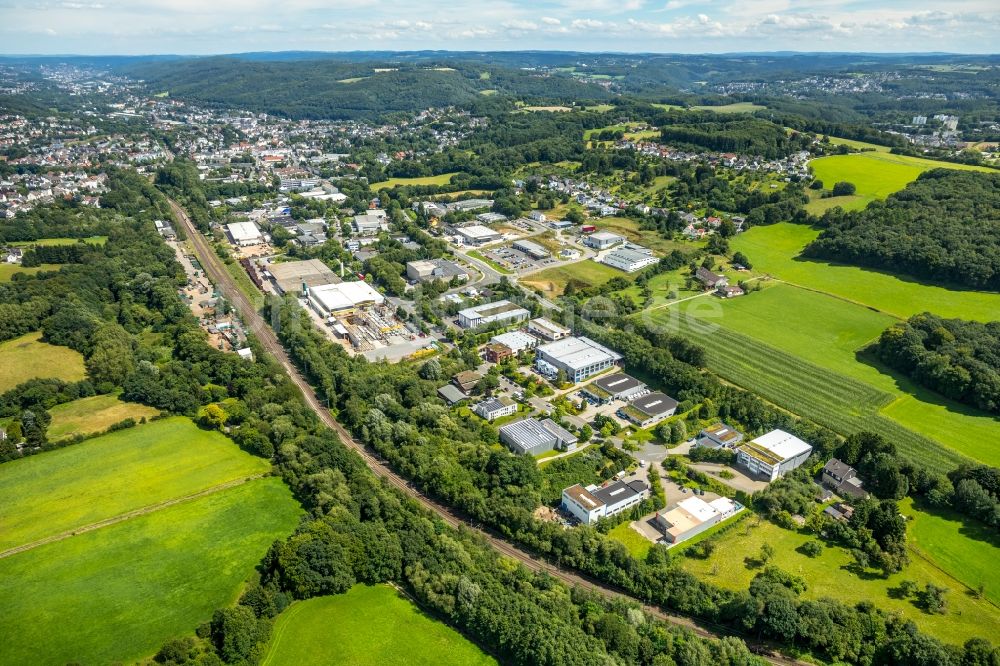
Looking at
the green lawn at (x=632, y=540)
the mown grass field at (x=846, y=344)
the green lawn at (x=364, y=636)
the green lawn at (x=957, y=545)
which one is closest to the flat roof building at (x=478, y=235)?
the mown grass field at (x=846, y=344)

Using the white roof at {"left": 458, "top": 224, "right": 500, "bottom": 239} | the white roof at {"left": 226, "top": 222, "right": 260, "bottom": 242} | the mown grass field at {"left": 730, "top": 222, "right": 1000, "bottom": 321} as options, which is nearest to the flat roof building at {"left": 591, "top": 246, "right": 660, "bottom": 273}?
the mown grass field at {"left": 730, "top": 222, "right": 1000, "bottom": 321}

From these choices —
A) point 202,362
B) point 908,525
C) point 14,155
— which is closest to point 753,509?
point 908,525

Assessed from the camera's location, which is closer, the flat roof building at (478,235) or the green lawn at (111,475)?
the green lawn at (111,475)

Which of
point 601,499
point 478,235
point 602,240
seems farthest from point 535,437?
point 478,235

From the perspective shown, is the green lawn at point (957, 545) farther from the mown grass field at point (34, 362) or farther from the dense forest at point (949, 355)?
the mown grass field at point (34, 362)

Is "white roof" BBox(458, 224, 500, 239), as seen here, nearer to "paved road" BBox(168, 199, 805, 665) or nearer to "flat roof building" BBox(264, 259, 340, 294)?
"flat roof building" BBox(264, 259, 340, 294)

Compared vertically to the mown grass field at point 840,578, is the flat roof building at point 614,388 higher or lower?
higher

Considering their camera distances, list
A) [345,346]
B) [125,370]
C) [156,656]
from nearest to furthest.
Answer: [156,656] → [125,370] → [345,346]

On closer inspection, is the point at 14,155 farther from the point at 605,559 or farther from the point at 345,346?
the point at 605,559
